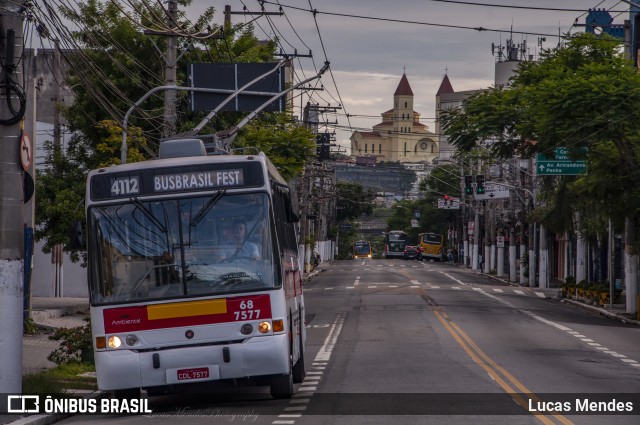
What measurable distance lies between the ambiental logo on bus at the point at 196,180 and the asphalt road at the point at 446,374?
3.03 metres

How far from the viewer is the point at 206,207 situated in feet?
47.8

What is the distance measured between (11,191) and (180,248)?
2.41 m

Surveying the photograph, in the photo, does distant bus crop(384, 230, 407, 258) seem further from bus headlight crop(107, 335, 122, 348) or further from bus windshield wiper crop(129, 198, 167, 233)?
bus headlight crop(107, 335, 122, 348)

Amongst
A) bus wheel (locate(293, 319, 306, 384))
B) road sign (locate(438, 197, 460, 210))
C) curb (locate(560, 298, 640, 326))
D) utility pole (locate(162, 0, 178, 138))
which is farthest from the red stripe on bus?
road sign (locate(438, 197, 460, 210))

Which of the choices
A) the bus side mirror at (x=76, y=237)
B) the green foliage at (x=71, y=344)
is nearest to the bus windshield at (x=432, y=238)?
the green foliage at (x=71, y=344)

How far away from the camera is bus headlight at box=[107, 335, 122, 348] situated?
46.6 feet

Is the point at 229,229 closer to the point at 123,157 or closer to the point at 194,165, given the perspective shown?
the point at 194,165

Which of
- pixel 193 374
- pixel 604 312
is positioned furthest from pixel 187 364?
pixel 604 312

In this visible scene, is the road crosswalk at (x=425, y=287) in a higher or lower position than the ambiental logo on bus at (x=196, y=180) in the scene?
lower

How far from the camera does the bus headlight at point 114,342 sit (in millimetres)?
14195

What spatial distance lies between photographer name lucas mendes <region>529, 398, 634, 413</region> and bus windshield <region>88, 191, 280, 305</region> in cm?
392

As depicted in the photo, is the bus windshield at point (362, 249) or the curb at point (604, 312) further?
the bus windshield at point (362, 249)

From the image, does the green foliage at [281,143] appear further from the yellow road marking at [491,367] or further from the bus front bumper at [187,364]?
the bus front bumper at [187,364]

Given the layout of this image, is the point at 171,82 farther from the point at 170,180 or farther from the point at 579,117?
the point at 579,117
